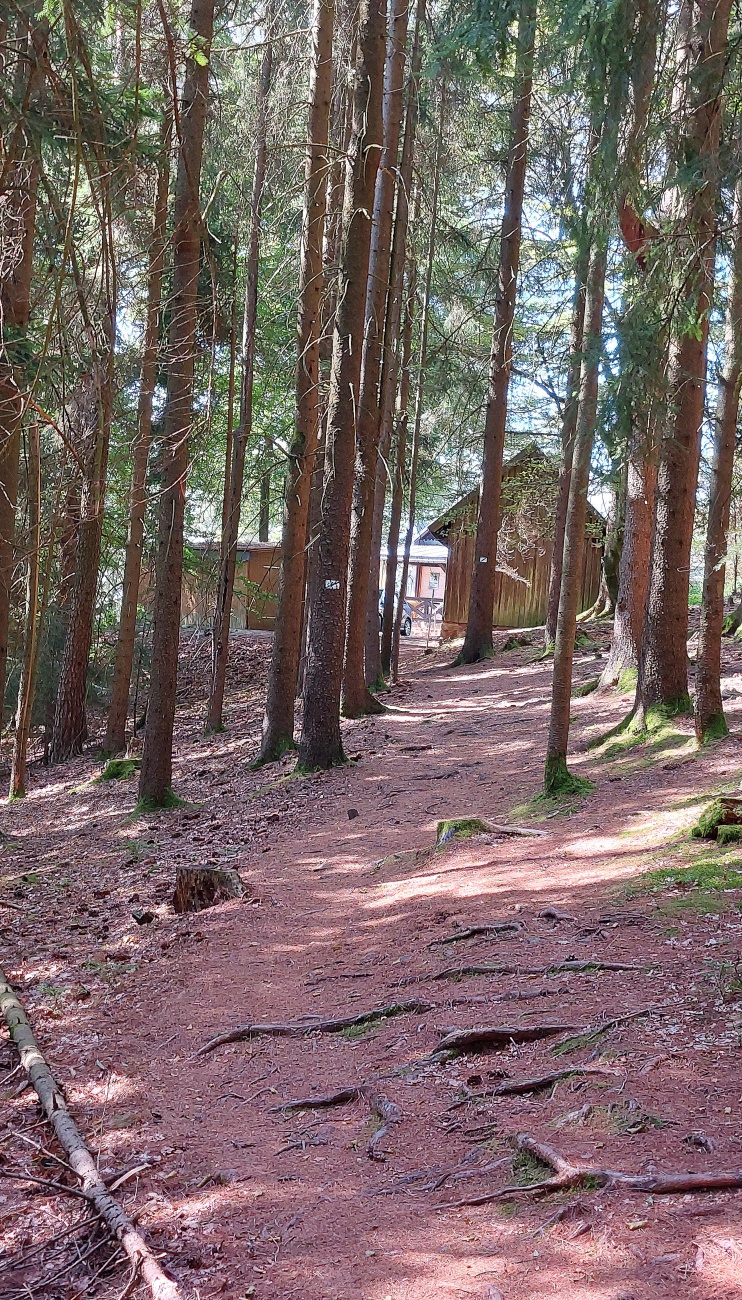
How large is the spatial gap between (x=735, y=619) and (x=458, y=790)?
350 inches

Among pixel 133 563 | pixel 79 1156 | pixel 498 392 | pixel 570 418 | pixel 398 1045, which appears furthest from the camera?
pixel 498 392

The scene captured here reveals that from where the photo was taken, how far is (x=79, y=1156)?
441 centimetres

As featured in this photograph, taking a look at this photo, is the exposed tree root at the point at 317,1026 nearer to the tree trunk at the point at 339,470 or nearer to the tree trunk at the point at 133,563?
the tree trunk at the point at 339,470

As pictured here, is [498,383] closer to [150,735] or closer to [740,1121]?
[150,735]

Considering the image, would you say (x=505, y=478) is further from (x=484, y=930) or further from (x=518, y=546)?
(x=484, y=930)

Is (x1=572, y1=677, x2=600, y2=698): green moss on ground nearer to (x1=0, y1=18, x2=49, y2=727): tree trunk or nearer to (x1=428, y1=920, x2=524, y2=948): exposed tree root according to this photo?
(x1=0, y1=18, x2=49, y2=727): tree trunk

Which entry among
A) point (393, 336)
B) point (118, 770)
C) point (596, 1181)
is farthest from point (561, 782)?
point (393, 336)

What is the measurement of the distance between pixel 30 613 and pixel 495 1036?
8.12m

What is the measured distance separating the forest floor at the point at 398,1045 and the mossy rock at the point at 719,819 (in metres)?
0.16

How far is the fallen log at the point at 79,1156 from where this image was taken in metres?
3.43

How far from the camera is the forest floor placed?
11.0 feet

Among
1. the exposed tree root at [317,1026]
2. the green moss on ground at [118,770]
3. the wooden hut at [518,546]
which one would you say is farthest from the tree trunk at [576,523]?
the wooden hut at [518,546]

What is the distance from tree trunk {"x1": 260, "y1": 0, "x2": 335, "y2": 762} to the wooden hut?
15045 millimetres

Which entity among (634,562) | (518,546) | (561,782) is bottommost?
(561,782)
